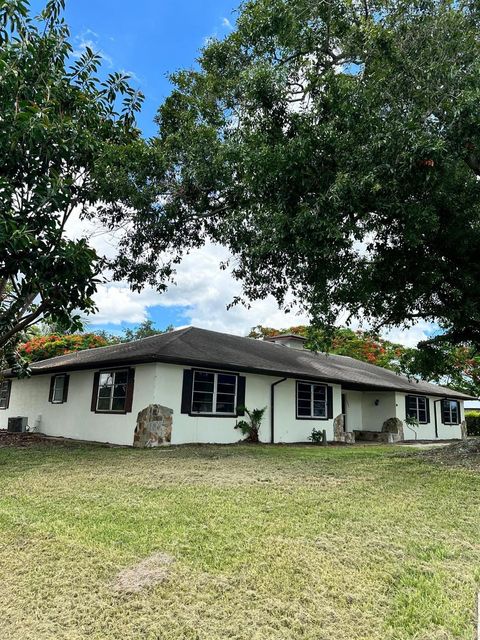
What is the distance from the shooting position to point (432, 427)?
21.9 metres

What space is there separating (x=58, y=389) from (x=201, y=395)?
19.9ft

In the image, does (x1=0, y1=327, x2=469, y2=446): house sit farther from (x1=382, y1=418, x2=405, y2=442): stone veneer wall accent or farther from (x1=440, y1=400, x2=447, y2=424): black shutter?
(x1=440, y1=400, x2=447, y2=424): black shutter

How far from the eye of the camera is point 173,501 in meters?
5.62

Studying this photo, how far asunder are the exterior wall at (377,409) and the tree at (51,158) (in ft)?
46.9

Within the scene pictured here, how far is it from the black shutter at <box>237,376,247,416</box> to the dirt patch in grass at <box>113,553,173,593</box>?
33.4ft

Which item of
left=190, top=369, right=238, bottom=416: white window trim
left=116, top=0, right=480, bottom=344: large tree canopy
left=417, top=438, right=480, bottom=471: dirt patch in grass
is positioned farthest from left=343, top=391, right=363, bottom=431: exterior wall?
left=116, top=0, right=480, bottom=344: large tree canopy

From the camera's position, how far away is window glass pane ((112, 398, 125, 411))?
1314 centimetres

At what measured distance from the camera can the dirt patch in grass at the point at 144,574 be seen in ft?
10.9

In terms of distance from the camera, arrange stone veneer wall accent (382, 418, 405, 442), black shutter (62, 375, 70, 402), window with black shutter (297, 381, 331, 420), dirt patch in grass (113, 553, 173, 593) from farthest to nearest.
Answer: stone veneer wall accent (382, 418, 405, 442) → window with black shutter (297, 381, 331, 420) → black shutter (62, 375, 70, 402) → dirt patch in grass (113, 553, 173, 593)

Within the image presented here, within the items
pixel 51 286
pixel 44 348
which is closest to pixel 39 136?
pixel 51 286

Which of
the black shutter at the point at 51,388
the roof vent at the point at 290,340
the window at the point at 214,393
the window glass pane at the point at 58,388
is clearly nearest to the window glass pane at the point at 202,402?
the window at the point at 214,393

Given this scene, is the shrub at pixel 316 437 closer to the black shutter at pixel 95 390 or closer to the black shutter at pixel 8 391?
the black shutter at pixel 95 390

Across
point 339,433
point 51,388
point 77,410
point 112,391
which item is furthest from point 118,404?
point 339,433

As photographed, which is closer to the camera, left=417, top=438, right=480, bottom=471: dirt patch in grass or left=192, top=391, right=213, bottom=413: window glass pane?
left=417, top=438, right=480, bottom=471: dirt patch in grass
